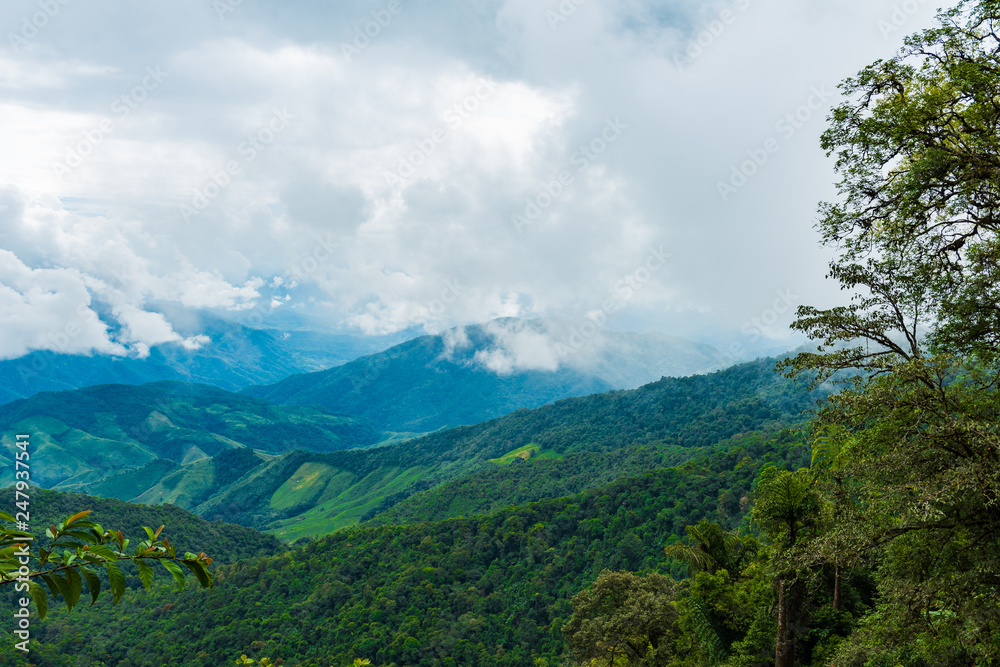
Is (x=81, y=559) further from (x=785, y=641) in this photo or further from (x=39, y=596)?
(x=785, y=641)

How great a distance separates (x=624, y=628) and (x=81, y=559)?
38.7 metres

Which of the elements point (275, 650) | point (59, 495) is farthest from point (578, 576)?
point (59, 495)

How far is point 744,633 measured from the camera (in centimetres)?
2808

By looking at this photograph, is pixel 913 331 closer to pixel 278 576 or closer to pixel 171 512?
pixel 278 576

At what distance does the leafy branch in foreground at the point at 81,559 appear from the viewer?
13.1 feet

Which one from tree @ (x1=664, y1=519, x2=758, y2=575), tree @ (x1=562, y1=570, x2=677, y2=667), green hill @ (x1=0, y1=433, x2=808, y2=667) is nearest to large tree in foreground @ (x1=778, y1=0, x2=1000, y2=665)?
tree @ (x1=664, y1=519, x2=758, y2=575)

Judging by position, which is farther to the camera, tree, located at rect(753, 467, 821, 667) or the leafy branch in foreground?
tree, located at rect(753, 467, 821, 667)

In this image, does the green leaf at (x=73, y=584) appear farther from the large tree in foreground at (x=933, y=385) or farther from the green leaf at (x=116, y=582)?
the large tree in foreground at (x=933, y=385)

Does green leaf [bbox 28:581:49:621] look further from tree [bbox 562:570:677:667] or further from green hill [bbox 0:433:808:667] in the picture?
green hill [bbox 0:433:808:667]

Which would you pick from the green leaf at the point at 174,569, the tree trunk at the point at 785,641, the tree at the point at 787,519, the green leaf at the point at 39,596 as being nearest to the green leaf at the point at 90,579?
the green leaf at the point at 39,596

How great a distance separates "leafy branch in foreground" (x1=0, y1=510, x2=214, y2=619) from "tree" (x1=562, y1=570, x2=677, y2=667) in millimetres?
37247

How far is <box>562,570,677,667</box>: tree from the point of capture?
3491 centimetres

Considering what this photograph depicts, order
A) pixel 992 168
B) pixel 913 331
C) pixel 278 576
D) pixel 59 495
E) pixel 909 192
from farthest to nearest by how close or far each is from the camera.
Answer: pixel 59 495 < pixel 278 576 < pixel 913 331 < pixel 909 192 < pixel 992 168

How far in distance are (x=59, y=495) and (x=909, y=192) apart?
221 metres
